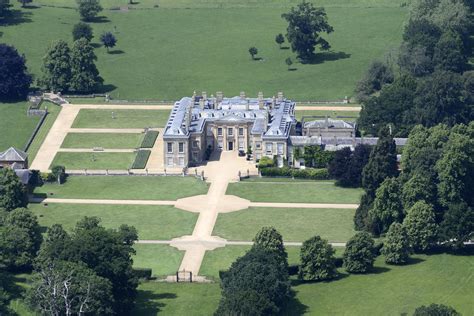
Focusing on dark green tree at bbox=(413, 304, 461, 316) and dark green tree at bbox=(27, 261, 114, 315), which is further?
dark green tree at bbox=(27, 261, 114, 315)

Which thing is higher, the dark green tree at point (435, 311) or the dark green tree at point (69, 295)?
the dark green tree at point (69, 295)

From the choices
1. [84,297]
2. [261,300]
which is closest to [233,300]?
[261,300]

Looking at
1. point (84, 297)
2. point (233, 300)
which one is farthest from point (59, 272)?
point (233, 300)

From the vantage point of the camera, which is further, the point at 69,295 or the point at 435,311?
the point at 69,295

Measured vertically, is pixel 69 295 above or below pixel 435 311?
above

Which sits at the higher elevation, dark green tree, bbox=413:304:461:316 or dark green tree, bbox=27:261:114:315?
dark green tree, bbox=27:261:114:315

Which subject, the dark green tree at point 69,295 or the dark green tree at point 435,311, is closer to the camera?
the dark green tree at point 435,311

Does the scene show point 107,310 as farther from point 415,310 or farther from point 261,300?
point 415,310
